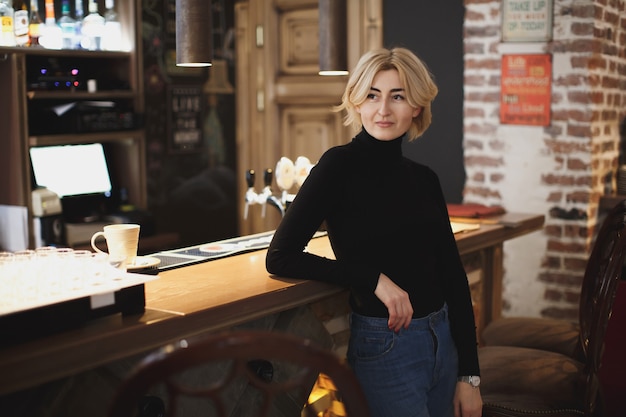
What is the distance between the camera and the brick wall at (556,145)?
4211 mm

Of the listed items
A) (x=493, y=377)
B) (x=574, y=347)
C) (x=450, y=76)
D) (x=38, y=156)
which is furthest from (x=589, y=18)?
(x=38, y=156)

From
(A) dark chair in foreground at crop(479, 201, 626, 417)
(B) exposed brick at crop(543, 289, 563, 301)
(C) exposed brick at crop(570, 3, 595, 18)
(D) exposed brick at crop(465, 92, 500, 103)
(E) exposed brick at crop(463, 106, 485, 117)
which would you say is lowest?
(B) exposed brick at crop(543, 289, 563, 301)

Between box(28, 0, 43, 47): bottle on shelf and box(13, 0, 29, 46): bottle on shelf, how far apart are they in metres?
0.07

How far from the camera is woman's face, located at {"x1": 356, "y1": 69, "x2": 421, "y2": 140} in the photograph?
2279 mm

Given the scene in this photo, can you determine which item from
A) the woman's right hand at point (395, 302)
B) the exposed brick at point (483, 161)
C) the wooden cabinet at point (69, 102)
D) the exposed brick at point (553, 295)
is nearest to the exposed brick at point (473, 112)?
the exposed brick at point (483, 161)

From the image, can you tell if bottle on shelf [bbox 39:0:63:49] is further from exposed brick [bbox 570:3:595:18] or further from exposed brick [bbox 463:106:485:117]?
exposed brick [bbox 570:3:595:18]

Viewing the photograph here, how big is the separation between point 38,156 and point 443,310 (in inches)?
125

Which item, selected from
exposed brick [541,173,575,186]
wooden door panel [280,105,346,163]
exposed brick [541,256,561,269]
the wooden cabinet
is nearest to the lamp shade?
the wooden cabinet

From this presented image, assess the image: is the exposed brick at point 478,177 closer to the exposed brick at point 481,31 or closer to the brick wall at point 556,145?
the brick wall at point 556,145

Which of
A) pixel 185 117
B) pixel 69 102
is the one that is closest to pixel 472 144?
pixel 185 117

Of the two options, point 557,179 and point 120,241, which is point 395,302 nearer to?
point 120,241

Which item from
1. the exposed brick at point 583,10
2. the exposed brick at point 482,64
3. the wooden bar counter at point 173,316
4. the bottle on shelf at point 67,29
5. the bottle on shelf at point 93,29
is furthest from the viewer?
the bottle on shelf at point 93,29

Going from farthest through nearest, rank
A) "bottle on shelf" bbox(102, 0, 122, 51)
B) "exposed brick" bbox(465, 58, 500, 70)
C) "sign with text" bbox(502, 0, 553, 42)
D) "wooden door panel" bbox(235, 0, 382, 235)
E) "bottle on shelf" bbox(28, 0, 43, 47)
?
"wooden door panel" bbox(235, 0, 382, 235), "bottle on shelf" bbox(102, 0, 122, 51), "bottle on shelf" bbox(28, 0, 43, 47), "exposed brick" bbox(465, 58, 500, 70), "sign with text" bbox(502, 0, 553, 42)

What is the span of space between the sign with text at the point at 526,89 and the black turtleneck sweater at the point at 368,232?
225 centimetres
